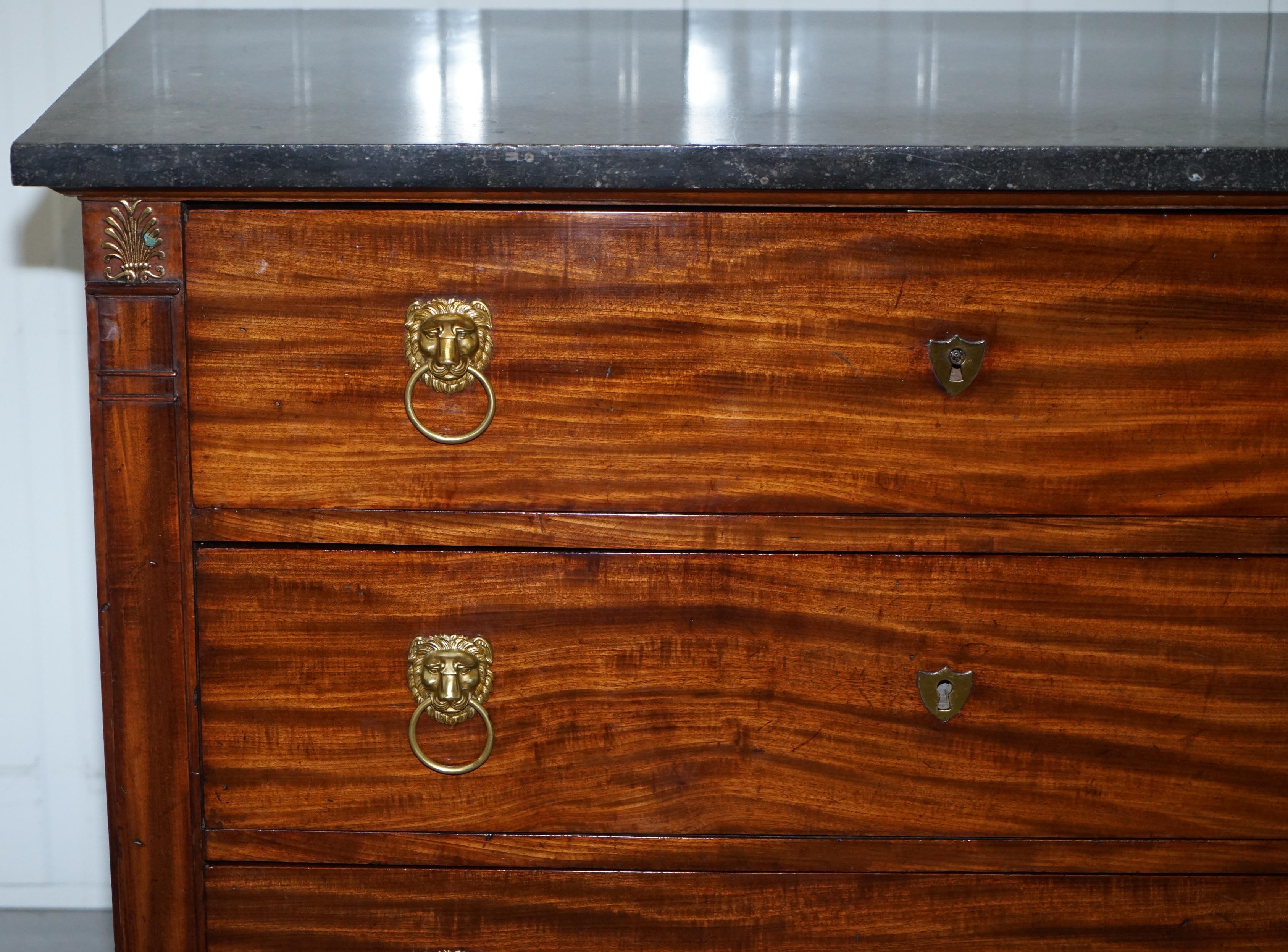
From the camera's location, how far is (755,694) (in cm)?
88

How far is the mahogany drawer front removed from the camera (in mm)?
857

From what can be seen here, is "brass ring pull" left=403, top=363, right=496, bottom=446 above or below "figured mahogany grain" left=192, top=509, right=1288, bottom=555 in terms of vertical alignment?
above

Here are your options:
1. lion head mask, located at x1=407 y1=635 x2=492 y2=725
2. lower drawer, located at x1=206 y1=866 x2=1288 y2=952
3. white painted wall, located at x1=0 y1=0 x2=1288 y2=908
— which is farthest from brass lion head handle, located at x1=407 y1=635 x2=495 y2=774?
white painted wall, located at x1=0 y1=0 x2=1288 y2=908

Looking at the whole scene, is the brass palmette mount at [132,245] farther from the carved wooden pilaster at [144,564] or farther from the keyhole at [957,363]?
A: the keyhole at [957,363]

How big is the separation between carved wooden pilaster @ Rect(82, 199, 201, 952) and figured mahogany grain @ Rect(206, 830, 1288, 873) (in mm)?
50

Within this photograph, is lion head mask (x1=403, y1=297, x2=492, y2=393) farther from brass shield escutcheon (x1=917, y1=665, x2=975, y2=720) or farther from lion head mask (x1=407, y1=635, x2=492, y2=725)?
brass shield escutcheon (x1=917, y1=665, x2=975, y2=720)

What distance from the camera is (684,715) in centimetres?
88

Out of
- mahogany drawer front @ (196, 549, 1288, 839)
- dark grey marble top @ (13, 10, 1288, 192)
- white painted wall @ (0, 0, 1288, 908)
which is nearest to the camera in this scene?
dark grey marble top @ (13, 10, 1288, 192)

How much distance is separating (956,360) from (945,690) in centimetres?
23

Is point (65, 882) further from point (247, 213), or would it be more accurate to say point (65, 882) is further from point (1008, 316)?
point (1008, 316)

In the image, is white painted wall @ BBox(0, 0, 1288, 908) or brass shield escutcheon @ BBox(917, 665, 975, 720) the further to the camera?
white painted wall @ BBox(0, 0, 1288, 908)

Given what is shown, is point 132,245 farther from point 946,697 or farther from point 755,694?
point 946,697

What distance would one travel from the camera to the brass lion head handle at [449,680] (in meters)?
0.86

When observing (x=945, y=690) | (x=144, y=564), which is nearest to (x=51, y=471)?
(x=144, y=564)
